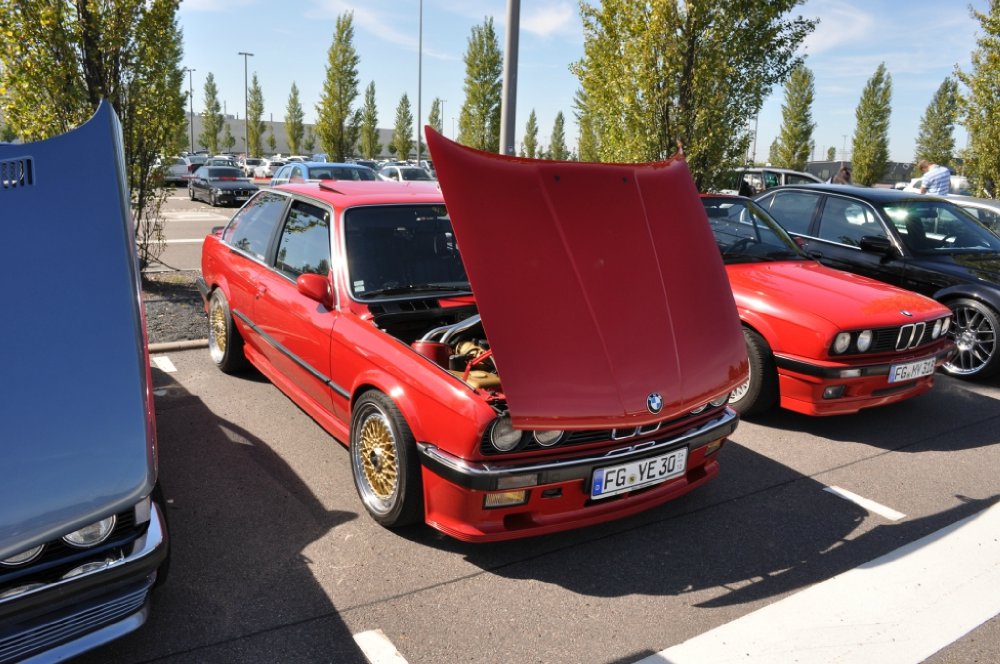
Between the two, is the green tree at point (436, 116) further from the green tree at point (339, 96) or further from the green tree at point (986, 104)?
the green tree at point (986, 104)

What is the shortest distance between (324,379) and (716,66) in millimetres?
8719

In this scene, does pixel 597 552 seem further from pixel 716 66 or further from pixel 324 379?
pixel 716 66

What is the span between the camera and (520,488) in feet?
9.75

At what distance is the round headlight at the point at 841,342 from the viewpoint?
4.70 metres

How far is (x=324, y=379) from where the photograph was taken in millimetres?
3988

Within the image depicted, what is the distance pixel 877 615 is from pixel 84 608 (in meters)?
2.98

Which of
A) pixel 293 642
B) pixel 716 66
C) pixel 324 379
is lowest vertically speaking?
pixel 293 642

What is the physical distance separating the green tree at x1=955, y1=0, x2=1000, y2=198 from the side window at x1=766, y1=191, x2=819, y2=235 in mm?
9229

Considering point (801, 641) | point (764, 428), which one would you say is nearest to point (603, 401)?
point (801, 641)

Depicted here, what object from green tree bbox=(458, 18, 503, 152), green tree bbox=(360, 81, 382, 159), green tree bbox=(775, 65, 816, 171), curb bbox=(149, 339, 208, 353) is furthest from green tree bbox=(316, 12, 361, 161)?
curb bbox=(149, 339, 208, 353)

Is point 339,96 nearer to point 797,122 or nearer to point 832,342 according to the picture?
point 797,122

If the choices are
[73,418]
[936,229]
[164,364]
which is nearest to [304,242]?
[73,418]

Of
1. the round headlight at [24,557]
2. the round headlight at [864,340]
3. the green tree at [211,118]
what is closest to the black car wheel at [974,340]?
the round headlight at [864,340]

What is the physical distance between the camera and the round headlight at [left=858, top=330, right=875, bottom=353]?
475 cm
